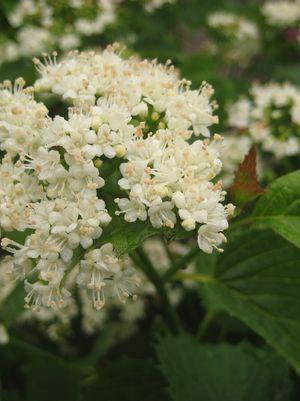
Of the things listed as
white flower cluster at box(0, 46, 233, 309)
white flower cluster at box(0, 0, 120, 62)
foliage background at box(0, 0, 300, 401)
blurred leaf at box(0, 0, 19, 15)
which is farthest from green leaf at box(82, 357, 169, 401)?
blurred leaf at box(0, 0, 19, 15)

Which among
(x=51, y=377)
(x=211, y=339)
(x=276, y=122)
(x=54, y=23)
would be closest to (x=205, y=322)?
(x=211, y=339)

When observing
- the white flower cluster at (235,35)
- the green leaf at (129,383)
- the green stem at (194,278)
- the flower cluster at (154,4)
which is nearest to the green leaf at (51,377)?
the green leaf at (129,383)

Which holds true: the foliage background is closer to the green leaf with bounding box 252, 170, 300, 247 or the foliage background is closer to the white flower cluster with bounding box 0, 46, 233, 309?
the green leaf with bounding box 252, 170, 300, 247

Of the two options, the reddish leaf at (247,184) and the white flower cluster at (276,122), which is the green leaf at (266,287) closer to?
the reddish leaf at (247,184)

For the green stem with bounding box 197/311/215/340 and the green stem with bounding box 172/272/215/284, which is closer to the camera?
the green stem with bounding box 172/272/215/284

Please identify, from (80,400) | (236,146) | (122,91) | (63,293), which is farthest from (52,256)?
(236,146)

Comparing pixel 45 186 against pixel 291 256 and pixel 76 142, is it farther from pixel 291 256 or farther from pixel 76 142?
pixel 291 256
